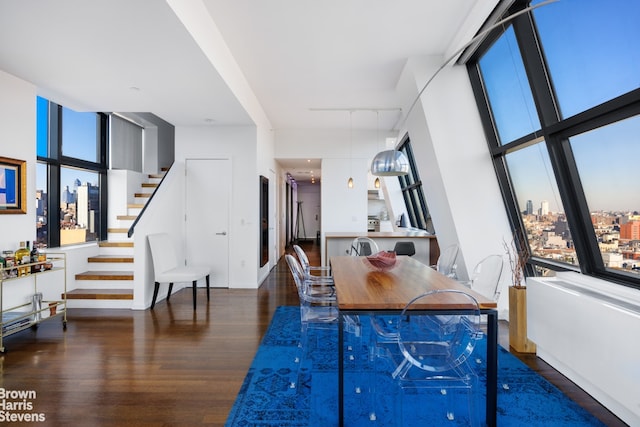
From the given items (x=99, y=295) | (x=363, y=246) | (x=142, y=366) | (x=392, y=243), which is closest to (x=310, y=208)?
(x=392, y=243)

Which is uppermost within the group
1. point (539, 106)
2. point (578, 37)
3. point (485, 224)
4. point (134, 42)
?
point (134, 42)

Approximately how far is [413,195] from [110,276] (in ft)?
20.3

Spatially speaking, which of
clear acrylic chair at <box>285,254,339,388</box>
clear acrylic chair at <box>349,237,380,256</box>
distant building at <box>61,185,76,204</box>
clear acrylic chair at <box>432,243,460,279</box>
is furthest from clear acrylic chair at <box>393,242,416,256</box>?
distant building at <box>61,185,76,204</box>

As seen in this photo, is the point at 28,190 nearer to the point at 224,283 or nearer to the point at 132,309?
the point at 132,309

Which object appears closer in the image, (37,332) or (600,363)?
(600,363)

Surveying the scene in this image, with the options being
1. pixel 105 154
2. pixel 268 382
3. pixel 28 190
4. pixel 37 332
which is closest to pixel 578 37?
pixel 268 382

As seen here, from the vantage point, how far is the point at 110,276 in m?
4.84

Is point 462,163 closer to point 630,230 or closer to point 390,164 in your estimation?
point 390,164

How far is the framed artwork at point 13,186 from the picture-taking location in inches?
135

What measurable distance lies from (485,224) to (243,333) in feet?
10.0

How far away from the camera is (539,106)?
2922mm

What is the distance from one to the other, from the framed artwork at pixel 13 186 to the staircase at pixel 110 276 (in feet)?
4.91

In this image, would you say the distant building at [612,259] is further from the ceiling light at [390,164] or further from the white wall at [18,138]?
the white wall at [18,138]

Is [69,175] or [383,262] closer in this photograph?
[383,262]
